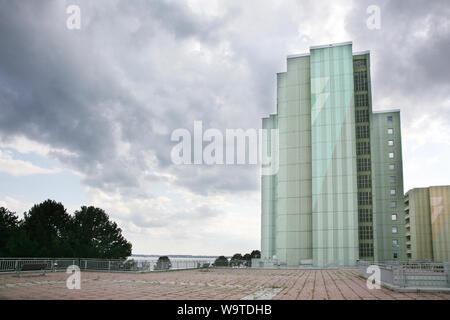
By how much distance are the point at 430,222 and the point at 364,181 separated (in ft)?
212

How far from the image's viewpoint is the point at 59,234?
86250 millimetres

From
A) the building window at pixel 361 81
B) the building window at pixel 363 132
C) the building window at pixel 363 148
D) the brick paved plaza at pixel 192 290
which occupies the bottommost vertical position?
the brick paved plaza at pixel 192 290

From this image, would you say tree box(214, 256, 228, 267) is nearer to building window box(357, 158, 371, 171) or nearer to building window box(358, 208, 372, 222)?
building window box(358, 208, 372, 222)

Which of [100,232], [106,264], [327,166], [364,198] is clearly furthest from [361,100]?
[100,232]

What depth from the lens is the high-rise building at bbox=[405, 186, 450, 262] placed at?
4779 inches

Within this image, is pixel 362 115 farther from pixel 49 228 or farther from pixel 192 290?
pixel 192 290

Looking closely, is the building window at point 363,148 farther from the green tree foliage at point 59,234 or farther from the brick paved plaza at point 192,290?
the brick paved plaza at point 192,290

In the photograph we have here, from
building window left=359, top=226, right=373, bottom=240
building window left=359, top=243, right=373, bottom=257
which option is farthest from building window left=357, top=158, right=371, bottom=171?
building window left=359, top=243, right=373, bottom=257

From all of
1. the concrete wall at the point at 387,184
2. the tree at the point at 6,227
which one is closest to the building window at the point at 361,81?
the concrete wall at the point at 387,184

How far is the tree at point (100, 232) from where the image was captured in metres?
92.6

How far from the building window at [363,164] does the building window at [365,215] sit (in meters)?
7.82
